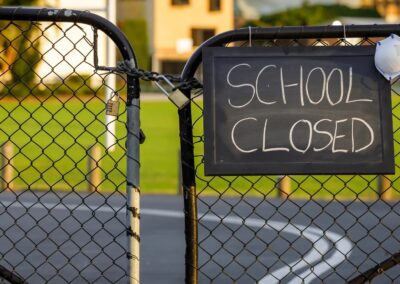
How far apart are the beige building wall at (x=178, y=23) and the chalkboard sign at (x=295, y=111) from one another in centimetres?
7364

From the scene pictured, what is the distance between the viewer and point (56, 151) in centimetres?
2238

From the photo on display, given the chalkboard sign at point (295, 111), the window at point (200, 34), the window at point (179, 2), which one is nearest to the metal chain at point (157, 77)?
the chalkboard sign at point (295, 111)

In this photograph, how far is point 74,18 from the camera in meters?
4.98

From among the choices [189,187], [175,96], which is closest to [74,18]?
[175,96]

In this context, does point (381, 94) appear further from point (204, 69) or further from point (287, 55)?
point (204, 69)

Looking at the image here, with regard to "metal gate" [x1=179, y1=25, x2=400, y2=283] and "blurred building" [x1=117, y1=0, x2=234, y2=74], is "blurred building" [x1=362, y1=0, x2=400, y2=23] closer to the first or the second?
"blurred building" [x1=117, y1=0, x2=234, y2=74]

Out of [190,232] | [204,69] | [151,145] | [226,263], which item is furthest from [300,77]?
[151,145]

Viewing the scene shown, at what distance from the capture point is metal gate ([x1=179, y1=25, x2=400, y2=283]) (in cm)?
496

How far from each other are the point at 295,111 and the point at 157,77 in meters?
0.63

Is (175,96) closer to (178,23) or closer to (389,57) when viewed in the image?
(389,57)

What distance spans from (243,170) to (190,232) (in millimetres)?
459

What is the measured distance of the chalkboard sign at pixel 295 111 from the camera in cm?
477

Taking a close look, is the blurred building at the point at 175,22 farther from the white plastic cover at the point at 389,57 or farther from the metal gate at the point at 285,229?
the white plastic cover at the point at 389,57

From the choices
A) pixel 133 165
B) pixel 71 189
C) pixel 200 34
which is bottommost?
pixel 200 34
